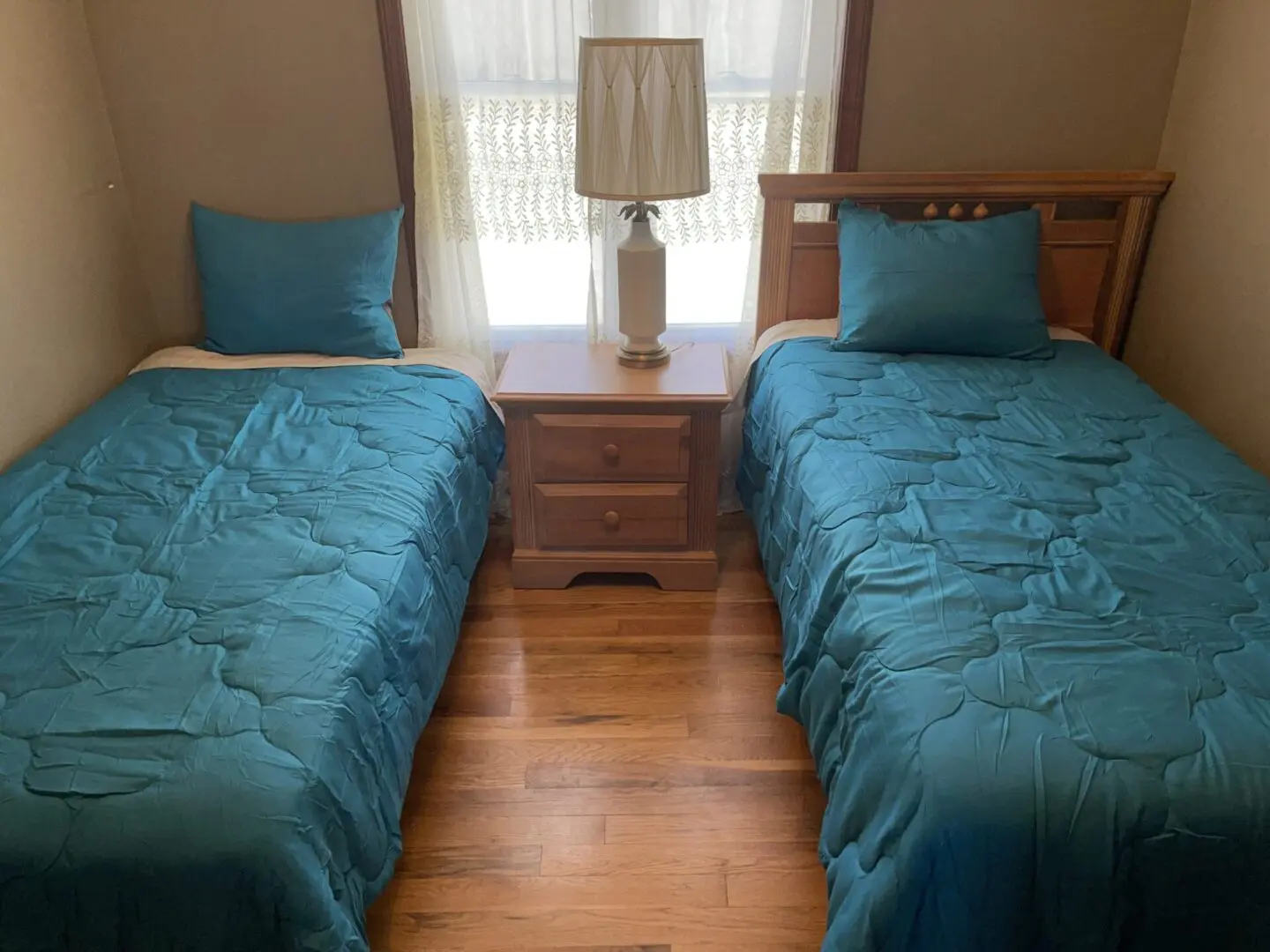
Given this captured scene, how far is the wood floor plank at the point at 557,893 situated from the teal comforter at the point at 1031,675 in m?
0.35

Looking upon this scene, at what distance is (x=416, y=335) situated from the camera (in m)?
2.61

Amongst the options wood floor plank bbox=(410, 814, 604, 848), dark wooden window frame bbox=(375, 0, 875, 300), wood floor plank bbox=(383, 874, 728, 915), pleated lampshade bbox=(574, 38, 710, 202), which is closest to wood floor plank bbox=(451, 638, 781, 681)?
wood floor plank bbox=(410, 814, 604, 848)

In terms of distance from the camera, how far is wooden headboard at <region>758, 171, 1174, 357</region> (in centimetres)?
238

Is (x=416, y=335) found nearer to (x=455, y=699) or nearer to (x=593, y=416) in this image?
(x=593, y=416)

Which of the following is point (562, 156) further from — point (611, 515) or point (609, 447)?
point (611, 515)

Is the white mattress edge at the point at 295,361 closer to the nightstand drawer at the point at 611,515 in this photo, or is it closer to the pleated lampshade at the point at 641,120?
the nightstand drawer at the point at 611,515

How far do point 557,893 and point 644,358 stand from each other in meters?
1.29

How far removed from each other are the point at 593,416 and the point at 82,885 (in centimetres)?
143

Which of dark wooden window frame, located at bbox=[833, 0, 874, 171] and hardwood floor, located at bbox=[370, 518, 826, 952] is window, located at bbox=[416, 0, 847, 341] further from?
hardwood floor, located at bbox=[370, 518, 826, 952]

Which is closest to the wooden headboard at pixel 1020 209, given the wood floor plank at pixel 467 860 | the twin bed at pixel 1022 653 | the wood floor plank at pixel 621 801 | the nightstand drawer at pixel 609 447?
the twin bed at pixel 1022 653

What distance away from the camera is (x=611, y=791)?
1.78m

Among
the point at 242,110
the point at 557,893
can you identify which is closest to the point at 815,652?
the point at 557,893

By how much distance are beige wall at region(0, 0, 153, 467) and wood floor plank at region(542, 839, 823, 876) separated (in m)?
1.53

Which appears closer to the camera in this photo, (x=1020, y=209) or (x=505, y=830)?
(x=505, y=830)
